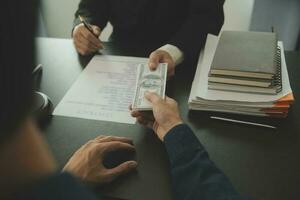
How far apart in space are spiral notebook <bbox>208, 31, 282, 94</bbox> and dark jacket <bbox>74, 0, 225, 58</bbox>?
323mm

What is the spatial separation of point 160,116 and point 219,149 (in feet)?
0.53

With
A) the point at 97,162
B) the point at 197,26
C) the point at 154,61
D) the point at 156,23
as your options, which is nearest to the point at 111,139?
the point at 97,162

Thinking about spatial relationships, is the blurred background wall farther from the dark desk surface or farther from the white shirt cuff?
the dark desk surface

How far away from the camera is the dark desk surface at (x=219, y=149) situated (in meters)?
0.74

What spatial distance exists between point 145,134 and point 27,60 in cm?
62

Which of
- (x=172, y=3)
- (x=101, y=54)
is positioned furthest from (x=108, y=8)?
(x=101, y=54)

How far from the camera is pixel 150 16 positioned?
4.86ft

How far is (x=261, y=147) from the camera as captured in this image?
2.75 ft

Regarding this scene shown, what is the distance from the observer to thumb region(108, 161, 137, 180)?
29.8 inches

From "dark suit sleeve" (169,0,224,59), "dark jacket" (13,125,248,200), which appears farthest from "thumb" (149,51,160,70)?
"dark jacket" (13,125,248,200)

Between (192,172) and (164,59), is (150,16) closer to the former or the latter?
(164,59)

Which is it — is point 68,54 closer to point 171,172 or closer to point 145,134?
point 145,134

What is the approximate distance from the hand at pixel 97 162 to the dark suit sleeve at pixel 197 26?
49cm

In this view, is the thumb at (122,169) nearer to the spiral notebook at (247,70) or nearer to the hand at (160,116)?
the hand at (160,116)
